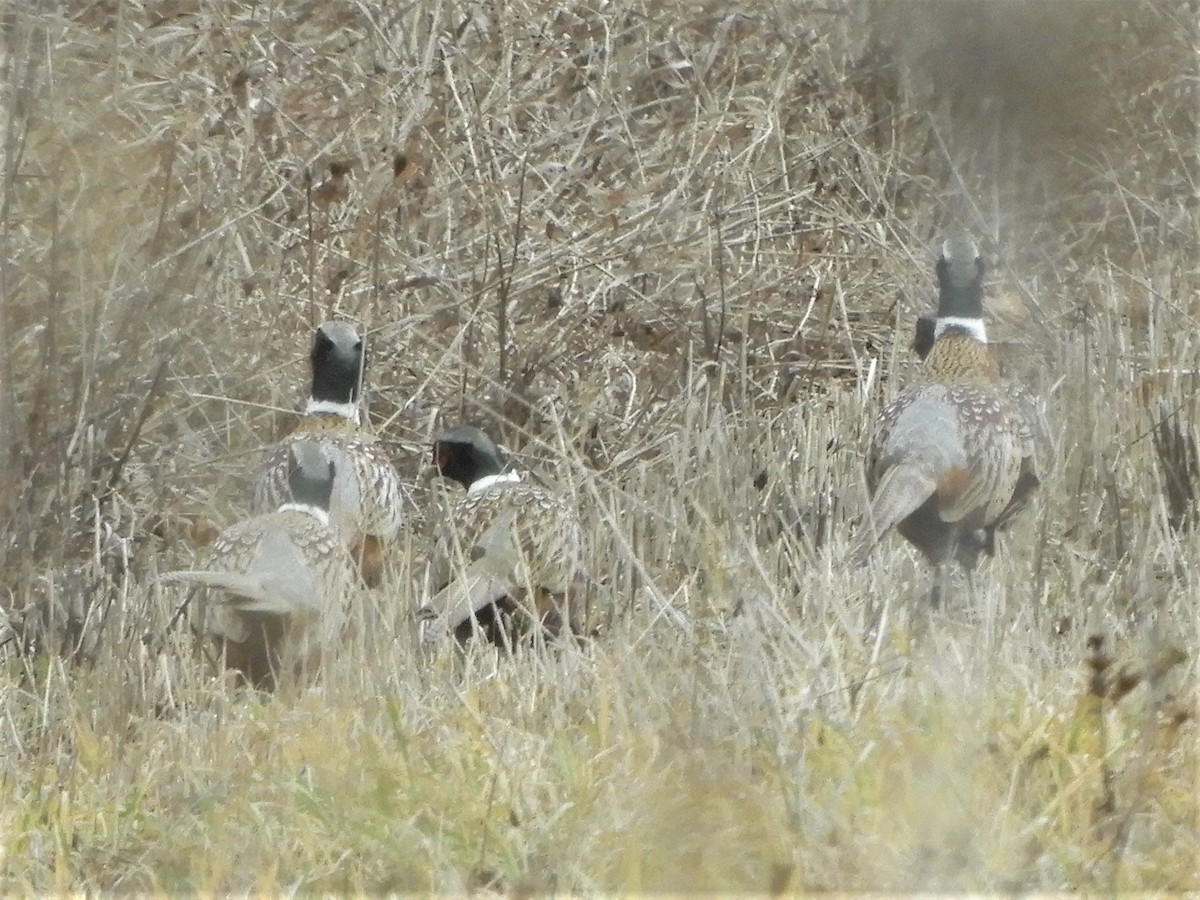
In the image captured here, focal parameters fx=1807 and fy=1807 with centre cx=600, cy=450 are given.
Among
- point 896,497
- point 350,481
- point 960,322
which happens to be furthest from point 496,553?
point 960,322

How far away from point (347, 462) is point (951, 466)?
177 centimetres

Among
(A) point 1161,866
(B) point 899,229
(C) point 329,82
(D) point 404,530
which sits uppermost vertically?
(C) point 329,82

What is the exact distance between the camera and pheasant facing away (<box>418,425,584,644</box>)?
431 centimetres

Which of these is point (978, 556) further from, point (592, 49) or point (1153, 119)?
point (592, 49)

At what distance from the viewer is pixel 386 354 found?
6117mm

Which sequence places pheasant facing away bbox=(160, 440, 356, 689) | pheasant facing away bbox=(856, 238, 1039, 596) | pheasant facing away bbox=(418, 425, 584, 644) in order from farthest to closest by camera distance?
pheasant facing away bbox=(856, 238, 1039, 596), pheasant facing away bbox=(418, 425, 584, 644), pheasant facing away bbox=(160, 440, 356, 689)

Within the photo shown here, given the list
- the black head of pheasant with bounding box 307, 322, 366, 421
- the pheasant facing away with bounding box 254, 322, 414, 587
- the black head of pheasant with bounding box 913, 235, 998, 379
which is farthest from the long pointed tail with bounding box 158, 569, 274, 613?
the black head of pheasant with bounding box 913, 235, 998, 379

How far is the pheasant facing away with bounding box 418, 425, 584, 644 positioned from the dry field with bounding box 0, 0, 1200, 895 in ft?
0.37

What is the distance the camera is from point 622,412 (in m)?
6.15

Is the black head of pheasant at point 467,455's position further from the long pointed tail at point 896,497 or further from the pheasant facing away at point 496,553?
the long pointed tail at point 896,497

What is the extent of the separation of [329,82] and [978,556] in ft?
10.7

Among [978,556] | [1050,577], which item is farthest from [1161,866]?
[978,556]

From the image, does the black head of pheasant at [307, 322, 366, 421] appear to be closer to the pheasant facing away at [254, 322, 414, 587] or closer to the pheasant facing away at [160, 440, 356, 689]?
the pheasant facing away at [254, 322, 414, 587]

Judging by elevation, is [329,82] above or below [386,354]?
above
